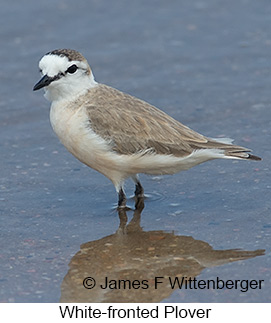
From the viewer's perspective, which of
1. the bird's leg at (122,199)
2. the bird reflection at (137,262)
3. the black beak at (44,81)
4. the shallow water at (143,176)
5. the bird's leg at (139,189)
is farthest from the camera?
the bird's leg at (139,189)

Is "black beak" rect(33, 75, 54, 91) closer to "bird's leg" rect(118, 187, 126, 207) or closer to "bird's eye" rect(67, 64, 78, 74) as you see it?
"bird's eye" rect(67, 64, 78, 74)

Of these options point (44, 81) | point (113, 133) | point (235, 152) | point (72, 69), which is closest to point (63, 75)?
point (72, 69)

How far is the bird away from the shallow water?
22.4 inches

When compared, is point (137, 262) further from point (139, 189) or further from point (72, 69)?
point (72, 69)

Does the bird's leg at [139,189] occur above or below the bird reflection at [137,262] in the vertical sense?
above

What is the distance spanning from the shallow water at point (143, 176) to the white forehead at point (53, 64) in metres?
1.47

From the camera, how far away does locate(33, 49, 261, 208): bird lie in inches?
320

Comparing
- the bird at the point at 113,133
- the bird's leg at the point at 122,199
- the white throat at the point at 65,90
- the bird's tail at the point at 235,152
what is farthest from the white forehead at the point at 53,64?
the bird's tail at the point at 235,152

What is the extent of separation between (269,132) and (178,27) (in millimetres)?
3846

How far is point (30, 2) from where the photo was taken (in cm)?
1368

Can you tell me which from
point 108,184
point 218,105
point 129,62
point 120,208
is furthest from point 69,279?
point 129,62

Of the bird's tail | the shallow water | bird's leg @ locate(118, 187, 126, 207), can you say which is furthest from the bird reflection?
the bird's tail

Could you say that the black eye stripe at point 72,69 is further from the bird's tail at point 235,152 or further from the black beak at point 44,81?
the bird's tail at point 235,152

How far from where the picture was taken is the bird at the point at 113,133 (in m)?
8.12
